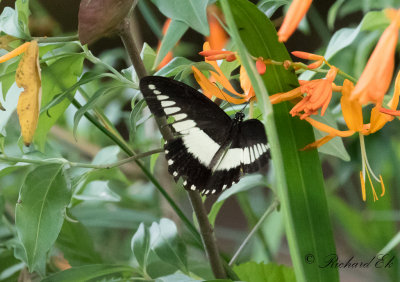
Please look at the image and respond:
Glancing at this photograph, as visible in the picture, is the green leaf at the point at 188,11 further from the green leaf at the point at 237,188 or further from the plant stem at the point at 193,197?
the green leaf at the point at 237,188

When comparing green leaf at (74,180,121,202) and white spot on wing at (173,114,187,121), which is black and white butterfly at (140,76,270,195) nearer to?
white spot on wing at (173,114,187,121)

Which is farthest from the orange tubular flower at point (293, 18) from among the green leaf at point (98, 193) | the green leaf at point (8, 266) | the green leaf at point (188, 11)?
the green leaf at point (8, 266)


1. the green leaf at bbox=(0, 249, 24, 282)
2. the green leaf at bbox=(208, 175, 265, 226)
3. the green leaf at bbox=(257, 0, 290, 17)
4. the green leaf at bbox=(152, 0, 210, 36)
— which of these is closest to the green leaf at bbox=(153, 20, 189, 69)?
the green leaf at bbox=(152, 0, 210, 36)

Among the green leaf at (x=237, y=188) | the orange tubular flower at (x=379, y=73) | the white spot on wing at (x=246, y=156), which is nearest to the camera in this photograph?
the orange tubular flower at (x=379, y=73)

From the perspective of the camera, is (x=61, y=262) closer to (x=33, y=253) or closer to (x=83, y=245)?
(x=83, y=245)

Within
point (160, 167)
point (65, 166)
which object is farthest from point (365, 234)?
point (65, 166)

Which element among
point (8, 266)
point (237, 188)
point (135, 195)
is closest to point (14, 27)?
point (237, 188)
